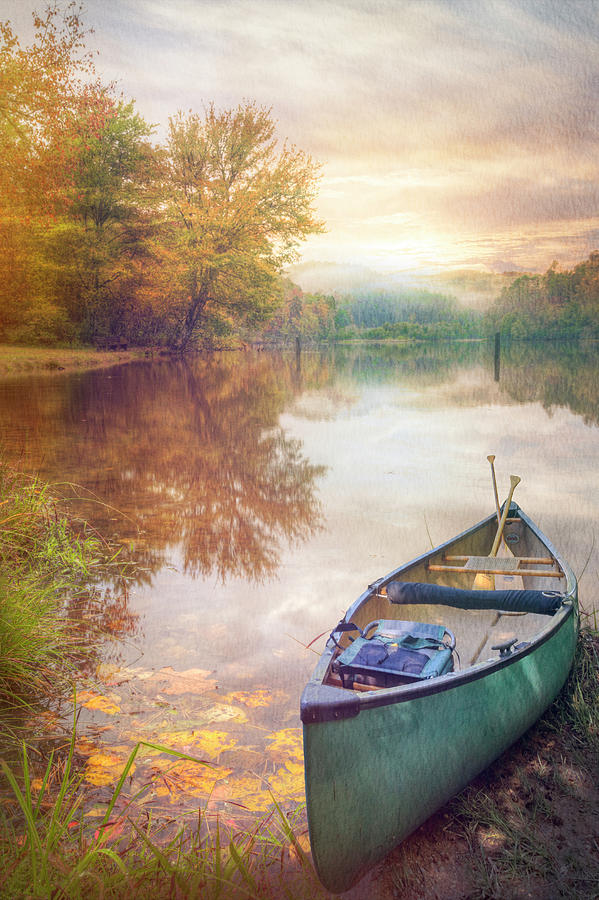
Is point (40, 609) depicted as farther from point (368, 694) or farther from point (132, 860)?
point (368, 694)

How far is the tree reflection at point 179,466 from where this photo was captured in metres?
6.65

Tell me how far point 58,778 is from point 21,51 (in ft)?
54.8

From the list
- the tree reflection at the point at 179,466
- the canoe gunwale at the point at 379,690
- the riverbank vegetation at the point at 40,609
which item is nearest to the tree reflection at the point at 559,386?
the tree reflection at the point at 179,466

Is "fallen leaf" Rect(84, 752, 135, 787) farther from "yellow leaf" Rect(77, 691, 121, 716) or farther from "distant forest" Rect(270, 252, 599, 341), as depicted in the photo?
"distant forest" Rect(270, 252, 599, 341)

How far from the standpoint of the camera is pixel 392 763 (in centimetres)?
248

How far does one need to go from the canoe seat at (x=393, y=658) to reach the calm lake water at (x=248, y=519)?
55cm

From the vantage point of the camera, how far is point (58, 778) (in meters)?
2.98

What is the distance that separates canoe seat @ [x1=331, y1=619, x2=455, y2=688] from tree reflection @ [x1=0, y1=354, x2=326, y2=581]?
242 cm

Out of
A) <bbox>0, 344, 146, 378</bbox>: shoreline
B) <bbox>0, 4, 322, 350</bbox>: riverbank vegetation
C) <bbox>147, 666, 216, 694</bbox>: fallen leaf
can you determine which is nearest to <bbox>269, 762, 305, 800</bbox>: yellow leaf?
<bbox>147, 666, 216, 694</bbox>: fallen leaf

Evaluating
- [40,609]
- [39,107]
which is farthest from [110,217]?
[40,609]

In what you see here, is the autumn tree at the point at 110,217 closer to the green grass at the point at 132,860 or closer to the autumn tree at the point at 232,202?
the autumn tree at the point at 232,202

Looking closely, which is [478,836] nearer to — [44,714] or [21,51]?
[44,714]

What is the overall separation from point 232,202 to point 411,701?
3241 cm

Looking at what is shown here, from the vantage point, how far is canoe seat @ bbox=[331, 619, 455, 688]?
3020 millimetres
